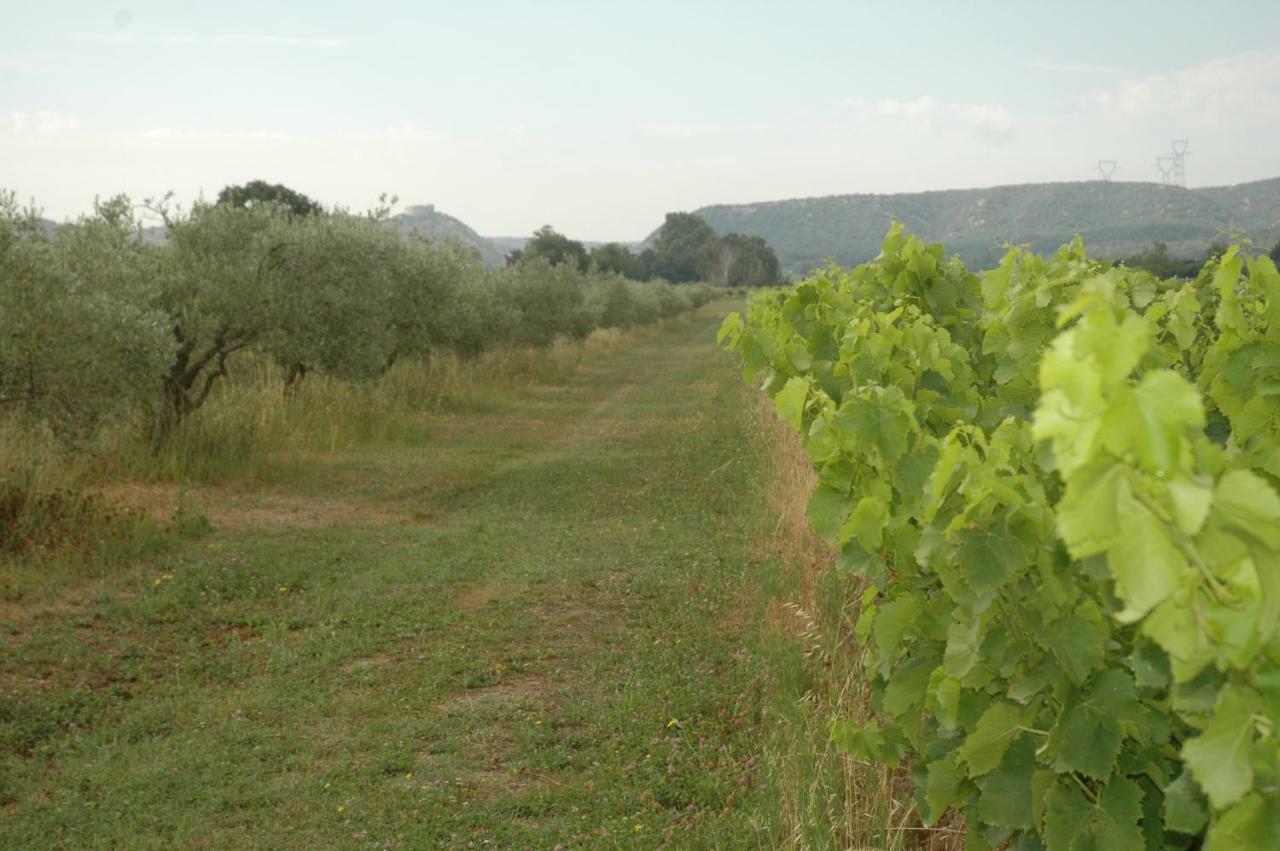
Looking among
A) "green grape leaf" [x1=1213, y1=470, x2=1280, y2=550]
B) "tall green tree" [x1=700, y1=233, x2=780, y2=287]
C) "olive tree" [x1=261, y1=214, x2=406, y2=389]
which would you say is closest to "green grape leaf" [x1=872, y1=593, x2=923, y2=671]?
"green grape leaf" [x1=1213, y1=470, x2=1280, y2=550]

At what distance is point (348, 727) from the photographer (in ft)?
20.5

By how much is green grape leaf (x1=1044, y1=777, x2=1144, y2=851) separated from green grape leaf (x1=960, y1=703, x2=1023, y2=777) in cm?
15

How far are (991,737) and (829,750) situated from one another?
217 centimetres

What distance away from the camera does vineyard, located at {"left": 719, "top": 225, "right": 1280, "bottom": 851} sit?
3.94ft

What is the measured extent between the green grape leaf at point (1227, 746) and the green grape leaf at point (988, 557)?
2.98 ft

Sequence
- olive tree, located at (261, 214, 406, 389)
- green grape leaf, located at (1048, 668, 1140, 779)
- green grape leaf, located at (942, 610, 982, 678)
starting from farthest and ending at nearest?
olive tree, located at (261, 214, 406, 389)
green grape leaf, located at (942, 610, 982, 678)
green grape leaf, located at (1048, 668, 1140, 779)

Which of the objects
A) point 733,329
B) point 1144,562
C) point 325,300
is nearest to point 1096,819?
point 1144,562

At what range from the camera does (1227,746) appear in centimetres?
138

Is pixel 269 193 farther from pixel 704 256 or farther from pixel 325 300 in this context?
pixel 704 256

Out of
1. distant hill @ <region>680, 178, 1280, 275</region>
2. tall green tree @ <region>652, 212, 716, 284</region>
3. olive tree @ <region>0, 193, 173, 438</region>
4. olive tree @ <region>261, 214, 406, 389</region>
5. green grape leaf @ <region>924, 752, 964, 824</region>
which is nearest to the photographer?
green grape leaf @ <region>924, 752, 964, 824</region>

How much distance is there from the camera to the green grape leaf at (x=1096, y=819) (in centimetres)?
235

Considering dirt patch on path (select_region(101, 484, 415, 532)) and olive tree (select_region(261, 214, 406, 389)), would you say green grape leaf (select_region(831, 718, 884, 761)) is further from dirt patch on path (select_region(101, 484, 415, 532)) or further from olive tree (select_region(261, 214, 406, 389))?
olive tree (select_region(261, 214, 406, 389))

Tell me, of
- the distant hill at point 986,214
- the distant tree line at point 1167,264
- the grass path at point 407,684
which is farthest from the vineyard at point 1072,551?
the distant hill at point 986,214

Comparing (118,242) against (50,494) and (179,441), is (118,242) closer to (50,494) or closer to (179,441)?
(179,441)
